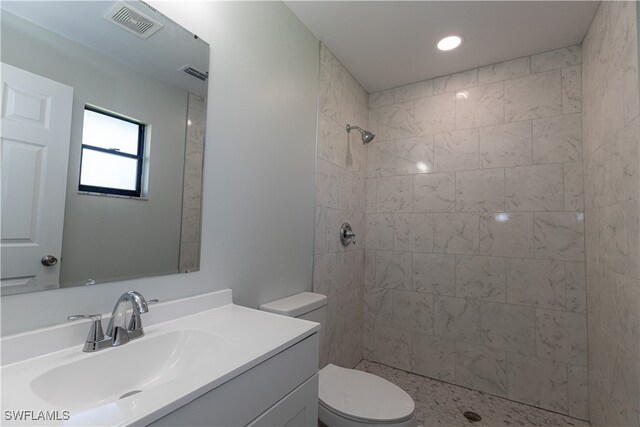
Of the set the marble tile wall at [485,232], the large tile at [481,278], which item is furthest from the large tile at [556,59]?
the large tile at [481,278]

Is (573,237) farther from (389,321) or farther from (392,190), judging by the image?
(389,321)

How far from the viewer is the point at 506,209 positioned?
6.84 ft

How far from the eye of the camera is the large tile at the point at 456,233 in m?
2.18

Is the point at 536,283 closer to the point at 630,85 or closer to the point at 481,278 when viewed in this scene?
the point at 481,278

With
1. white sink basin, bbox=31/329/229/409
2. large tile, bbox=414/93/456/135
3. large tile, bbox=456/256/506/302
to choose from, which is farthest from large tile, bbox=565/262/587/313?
white sink basin, bbox=31/329/229/409

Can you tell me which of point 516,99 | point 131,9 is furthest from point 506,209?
point 131,9

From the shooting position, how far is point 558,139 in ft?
6.44

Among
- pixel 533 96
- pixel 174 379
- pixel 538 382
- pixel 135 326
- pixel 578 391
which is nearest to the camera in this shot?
pixel 174 379

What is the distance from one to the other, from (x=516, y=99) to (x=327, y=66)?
136cm

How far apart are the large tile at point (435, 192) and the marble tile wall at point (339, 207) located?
0.46m

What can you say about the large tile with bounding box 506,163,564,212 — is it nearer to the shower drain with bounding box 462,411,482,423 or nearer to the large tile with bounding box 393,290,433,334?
the large tile with bounding box 393,290,433,334

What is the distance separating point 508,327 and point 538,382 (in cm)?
36

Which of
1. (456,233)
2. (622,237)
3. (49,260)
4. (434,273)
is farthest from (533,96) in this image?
(49,260)

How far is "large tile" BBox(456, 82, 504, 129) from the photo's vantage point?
2.16 m
